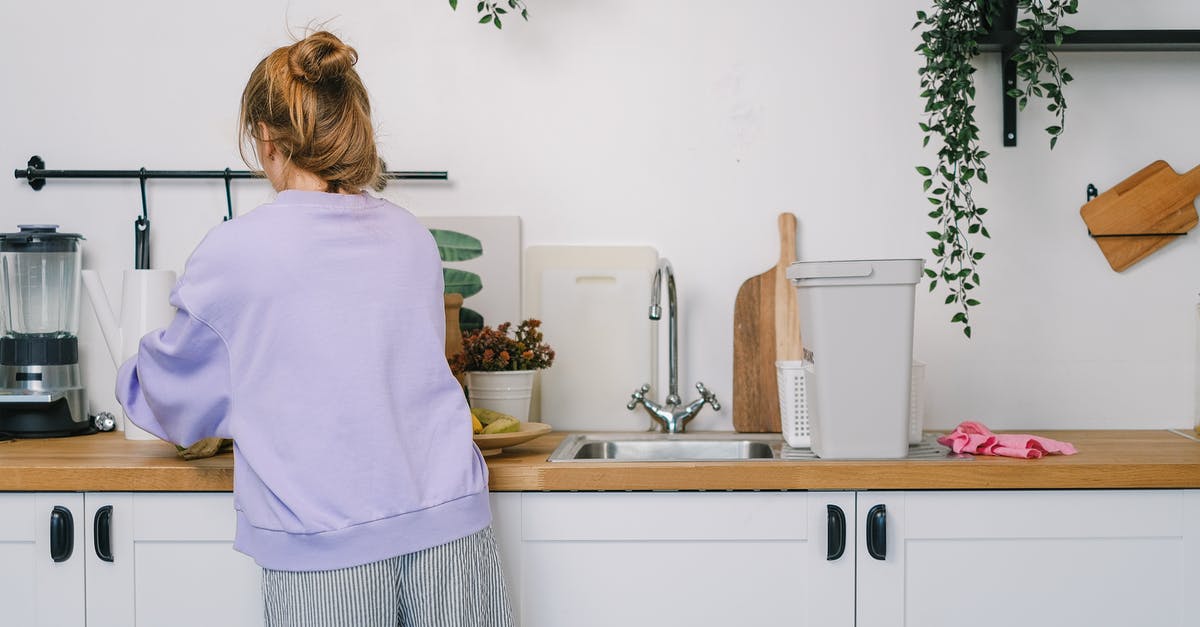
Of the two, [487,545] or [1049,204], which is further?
[1049,204]

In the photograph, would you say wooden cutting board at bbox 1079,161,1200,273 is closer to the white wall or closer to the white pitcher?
the white wall

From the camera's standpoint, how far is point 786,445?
1.82 meters

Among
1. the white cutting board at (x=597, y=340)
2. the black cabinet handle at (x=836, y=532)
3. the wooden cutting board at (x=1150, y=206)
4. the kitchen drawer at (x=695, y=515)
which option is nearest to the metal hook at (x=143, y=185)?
the white cutting board at (x=597, y=340)

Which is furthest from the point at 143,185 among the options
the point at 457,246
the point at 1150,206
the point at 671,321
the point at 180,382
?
the point at 1150,206

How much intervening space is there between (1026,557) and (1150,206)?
2.92ft

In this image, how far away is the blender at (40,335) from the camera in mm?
1879

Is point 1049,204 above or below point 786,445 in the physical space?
above

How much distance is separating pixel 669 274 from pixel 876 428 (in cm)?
53

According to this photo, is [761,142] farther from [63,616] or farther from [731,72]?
[63,616]

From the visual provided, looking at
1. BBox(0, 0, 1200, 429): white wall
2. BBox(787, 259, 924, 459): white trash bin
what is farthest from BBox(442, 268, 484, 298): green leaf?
BBox(787, 259, 924, 459): white trash bin

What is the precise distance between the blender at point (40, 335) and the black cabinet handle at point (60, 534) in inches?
16.2

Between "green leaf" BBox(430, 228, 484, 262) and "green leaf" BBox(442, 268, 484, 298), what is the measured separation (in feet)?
0.09

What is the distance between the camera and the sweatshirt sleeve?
127 centimetres

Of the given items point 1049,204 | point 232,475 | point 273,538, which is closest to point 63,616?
point 232,475
